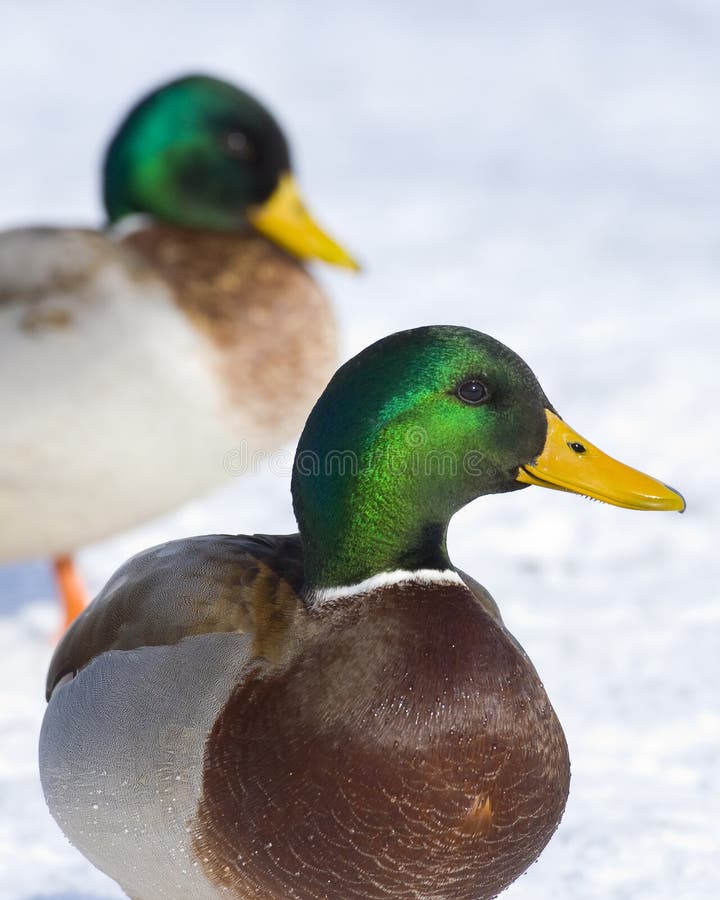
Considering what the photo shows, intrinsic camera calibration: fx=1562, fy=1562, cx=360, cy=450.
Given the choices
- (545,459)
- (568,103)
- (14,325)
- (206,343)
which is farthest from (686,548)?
(568,103)

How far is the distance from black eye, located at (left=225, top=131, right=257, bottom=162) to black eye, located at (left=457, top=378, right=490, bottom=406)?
2381 mm

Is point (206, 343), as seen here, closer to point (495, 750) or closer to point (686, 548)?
point (686, 548)

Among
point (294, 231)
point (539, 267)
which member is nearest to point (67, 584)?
point (294, 231)

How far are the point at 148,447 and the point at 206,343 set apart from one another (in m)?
0.32

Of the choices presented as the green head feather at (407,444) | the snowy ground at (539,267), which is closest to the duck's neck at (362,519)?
the green head feather at (407,444)

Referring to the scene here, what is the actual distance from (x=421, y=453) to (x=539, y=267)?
479 cm

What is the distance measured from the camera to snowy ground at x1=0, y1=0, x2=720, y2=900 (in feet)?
11.0

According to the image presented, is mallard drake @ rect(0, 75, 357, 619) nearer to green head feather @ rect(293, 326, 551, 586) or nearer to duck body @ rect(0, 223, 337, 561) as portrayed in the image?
duck body @ rect(0, 223, 337, 561)

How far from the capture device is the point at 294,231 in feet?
14.9

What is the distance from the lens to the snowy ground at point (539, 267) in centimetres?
336

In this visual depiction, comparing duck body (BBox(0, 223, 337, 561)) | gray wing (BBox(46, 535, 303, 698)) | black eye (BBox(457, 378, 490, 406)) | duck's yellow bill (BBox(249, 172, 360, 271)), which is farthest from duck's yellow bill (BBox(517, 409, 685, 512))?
duck's yellow bill (BBox(249, 172, 360, 271))

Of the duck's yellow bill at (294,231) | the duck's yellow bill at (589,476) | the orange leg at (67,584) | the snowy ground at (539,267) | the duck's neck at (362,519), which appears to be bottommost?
the orange leg at (67,584)

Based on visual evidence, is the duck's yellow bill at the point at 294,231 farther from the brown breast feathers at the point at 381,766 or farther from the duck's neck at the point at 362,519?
the brown breast feathers at the point at 381,766

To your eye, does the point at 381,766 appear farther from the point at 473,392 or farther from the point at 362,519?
the point at 473,392
